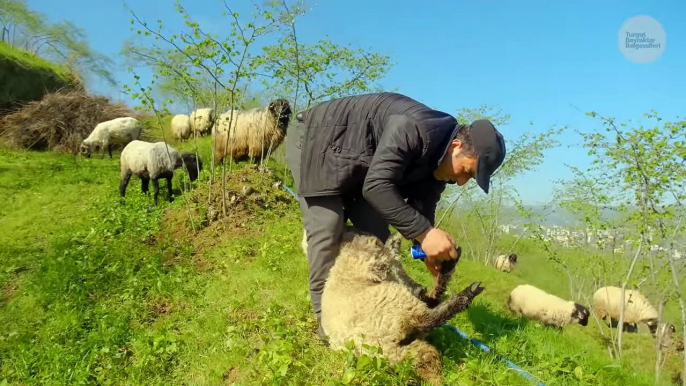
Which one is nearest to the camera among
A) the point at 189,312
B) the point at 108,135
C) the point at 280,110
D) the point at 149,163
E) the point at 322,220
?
the point at 322,220

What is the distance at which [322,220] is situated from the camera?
3100mm

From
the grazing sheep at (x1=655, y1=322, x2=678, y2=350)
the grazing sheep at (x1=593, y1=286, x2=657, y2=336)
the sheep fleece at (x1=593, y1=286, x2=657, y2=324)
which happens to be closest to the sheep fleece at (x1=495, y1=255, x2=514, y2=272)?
the grazing sheep at (x1=593, y1=286, x2=657, y2=336)

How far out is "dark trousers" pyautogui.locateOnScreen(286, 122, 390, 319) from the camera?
3094 millimetres

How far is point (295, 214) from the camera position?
8.62 meters

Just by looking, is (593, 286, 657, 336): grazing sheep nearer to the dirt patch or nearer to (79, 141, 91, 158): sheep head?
the dirt patch

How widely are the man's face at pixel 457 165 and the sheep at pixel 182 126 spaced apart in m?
16.5

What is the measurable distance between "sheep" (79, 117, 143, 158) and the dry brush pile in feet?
3.36

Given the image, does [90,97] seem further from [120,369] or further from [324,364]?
[324,364]

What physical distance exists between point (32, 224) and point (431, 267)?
27.4 ft

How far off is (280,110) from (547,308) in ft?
32.4

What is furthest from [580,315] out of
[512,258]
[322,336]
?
[322,336]

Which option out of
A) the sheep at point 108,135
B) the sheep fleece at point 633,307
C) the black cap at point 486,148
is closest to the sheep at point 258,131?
the sheep at point 108,135

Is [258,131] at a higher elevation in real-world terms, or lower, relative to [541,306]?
higher

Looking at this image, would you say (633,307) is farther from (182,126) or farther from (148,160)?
(182,126)
